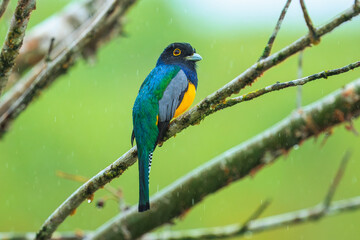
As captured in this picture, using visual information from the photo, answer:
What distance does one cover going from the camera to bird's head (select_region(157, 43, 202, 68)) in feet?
13.6

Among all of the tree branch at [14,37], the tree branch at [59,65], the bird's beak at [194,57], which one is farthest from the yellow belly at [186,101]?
the tree branch at [14,37]

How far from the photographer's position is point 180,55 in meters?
4.21

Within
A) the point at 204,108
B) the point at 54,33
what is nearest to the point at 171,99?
the point at 204,108

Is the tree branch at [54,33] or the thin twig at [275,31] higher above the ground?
the tree branch at [54,33]

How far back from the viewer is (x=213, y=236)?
360 centimetres

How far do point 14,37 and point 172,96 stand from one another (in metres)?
1.26

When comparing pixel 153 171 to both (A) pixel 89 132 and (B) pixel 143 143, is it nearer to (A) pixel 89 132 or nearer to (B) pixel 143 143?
(A) pixel 89 132

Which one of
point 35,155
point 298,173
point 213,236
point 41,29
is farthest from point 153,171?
point 213,236

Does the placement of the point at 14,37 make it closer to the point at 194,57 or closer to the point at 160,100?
the point at 160,100

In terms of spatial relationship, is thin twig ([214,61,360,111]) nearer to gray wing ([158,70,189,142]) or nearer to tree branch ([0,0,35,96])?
gray wing ([158,70,189,142])

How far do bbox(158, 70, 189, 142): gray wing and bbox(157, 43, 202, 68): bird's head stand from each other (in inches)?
10.0

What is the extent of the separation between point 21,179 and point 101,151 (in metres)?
1.86

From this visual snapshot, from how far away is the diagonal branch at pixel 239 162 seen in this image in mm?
2781

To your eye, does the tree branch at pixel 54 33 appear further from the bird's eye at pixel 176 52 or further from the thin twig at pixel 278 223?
the thin twig at pixel 278 223
